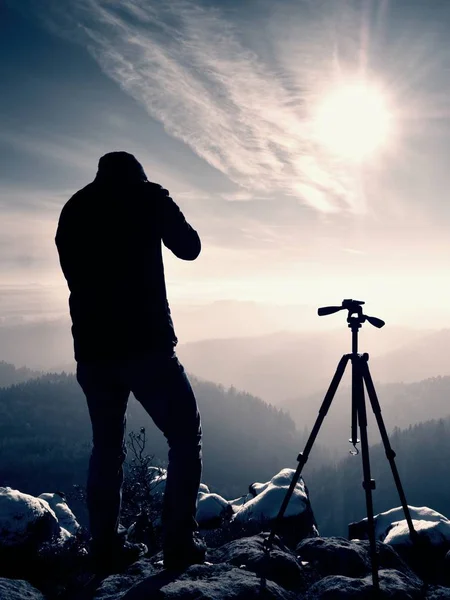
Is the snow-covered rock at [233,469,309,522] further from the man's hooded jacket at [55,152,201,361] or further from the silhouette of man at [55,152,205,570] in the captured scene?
the man's hooded jacket at [55,152,201,361]

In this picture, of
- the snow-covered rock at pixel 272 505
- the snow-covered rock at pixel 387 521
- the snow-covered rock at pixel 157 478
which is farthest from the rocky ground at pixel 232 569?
the snow-covered rock at pixel 157 478

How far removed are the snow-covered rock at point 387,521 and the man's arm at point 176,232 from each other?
7605mm

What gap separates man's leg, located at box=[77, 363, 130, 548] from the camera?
4.04 metres

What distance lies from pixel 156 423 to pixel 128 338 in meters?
0.89

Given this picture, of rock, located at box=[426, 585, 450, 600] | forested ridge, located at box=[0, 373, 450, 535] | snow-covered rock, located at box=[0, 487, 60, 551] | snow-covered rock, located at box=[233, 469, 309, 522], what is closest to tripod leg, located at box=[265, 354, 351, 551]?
rock, located at box=[426, 585, 450, 600]

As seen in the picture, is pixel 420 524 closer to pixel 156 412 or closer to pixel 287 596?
pixel 287 596

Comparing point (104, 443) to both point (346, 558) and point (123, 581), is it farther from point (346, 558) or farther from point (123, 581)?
point (346, 558)

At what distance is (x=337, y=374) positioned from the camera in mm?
4582

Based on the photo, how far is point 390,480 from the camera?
448ft

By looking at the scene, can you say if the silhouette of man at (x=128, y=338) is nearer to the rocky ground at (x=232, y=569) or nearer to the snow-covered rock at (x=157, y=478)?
the rocky ground at (x=232, y=569)

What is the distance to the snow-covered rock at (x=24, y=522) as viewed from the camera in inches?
233

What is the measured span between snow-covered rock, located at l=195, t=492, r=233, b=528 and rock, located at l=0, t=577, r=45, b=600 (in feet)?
21.4

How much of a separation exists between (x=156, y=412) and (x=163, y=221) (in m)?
1.92

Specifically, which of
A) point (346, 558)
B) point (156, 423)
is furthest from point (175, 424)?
point (346, 558)
